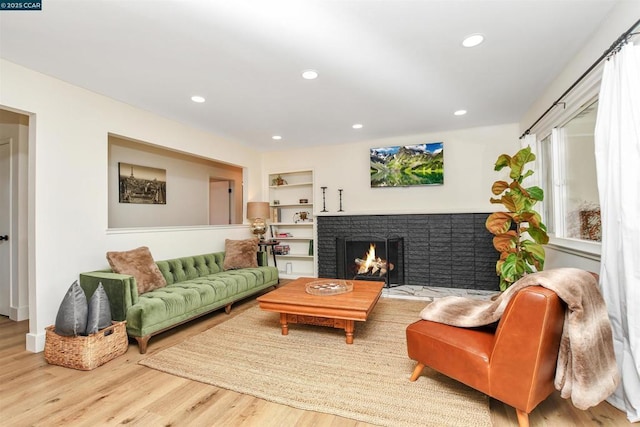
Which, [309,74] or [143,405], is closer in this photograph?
[143,405]

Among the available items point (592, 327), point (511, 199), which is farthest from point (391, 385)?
point (511, 199)

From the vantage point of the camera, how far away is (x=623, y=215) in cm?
168

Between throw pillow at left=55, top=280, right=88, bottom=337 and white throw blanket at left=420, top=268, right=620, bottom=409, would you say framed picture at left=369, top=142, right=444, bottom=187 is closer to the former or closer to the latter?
white throw blanket at left=420, top=268, right=620, bottom=409

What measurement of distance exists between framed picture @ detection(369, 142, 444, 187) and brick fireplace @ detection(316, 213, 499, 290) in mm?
561

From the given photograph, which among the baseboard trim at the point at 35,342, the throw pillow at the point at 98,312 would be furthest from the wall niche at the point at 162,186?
the throw pillow at the point at 98,312

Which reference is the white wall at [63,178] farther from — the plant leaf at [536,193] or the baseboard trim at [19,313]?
the plant leaf at [536,193]

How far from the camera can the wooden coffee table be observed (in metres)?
2.52

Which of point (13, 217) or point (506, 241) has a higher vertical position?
point (13, 217)

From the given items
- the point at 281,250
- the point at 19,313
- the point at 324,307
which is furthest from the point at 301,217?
the point at 19,313

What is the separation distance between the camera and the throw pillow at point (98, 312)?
2.32 meters

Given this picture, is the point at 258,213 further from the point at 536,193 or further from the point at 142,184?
the point at 536,193

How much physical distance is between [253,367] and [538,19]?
10.4ft

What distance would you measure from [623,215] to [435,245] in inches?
113

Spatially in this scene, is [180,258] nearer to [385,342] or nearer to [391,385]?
[385,342]
